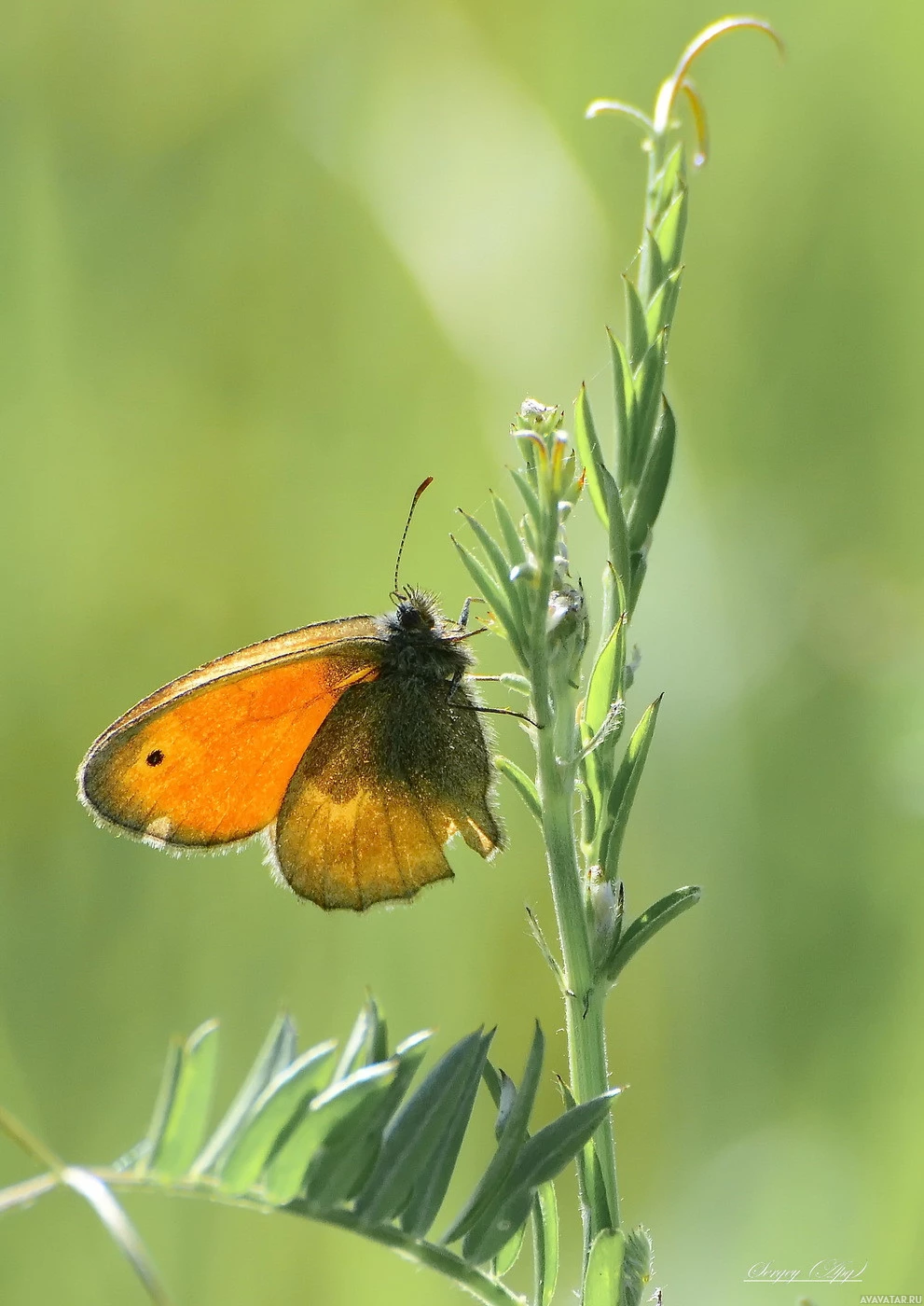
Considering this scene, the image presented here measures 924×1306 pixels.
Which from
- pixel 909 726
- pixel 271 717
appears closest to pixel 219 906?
pixel 271 717

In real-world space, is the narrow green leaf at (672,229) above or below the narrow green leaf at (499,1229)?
above

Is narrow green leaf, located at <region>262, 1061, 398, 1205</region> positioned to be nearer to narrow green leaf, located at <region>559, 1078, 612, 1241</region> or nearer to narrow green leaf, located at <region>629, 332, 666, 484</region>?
narrow green leaf, located at <region>559, 1078, 612, 1241</region>

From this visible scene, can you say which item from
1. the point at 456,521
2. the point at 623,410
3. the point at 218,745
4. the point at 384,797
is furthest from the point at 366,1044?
the point at 456,521

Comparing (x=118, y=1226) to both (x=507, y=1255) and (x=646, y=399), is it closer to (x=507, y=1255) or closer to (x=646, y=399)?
(x=507, y=1255)

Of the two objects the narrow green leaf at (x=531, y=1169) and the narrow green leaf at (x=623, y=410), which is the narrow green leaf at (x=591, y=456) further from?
the narrow green leaf at (x=531, y=1169)

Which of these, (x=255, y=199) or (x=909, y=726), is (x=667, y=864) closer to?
(x=909, y=726)

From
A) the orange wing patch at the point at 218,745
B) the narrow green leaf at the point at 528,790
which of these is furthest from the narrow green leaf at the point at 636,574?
the orange wing patch at the point at 218,745
